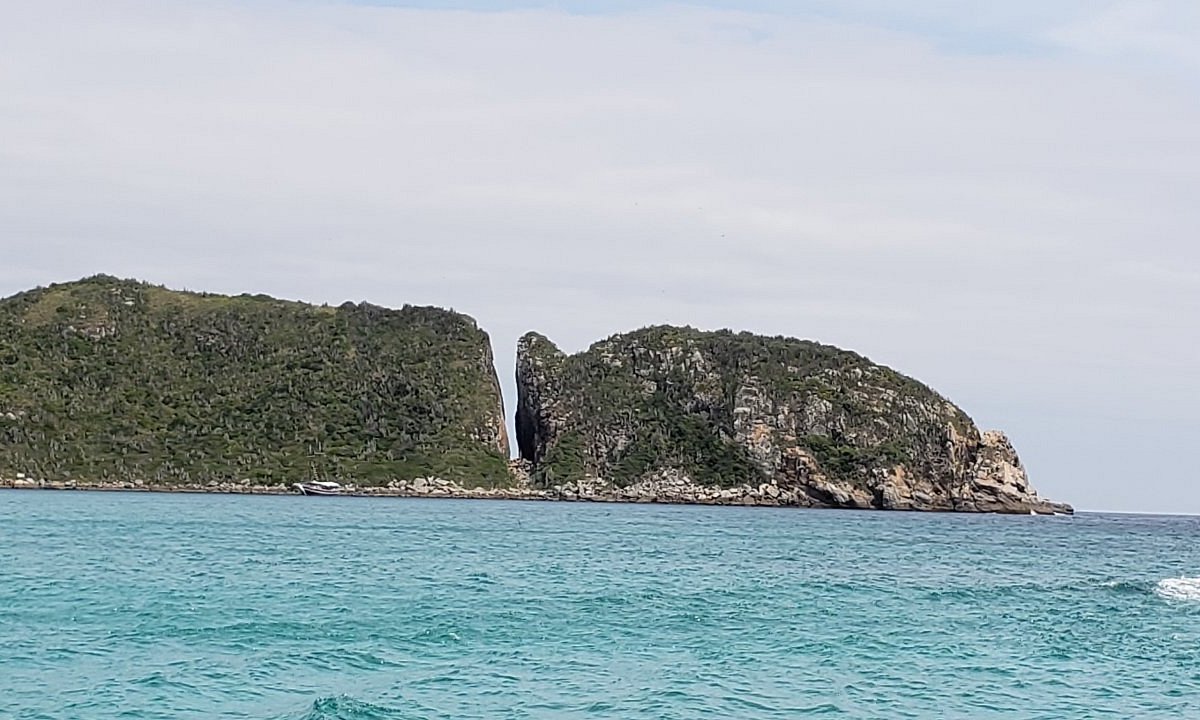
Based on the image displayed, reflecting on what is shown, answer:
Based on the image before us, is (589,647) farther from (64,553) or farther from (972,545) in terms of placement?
(972,545)

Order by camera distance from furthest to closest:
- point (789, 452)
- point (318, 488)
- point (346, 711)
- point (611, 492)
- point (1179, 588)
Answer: point (789, 452)
point (611, 492)
point (318, 488)
point (1179, 588)
point (346, 711)

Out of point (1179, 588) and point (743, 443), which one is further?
point (743, 443)

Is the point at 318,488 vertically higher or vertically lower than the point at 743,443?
lower

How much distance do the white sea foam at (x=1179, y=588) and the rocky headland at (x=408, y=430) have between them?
120044mm

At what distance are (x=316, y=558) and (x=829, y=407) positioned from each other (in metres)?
144

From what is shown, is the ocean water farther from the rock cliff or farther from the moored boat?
the rock cliff

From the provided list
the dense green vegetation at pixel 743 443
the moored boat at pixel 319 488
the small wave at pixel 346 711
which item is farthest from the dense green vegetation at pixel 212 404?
the small wave at pixel 346 711

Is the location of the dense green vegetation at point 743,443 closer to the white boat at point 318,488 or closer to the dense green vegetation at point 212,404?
the dense green vegetation at point 212,404

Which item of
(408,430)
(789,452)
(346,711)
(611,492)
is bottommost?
(346,711)

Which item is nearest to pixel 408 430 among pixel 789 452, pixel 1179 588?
pixel 789 452

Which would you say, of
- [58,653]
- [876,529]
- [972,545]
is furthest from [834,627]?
[876,529]

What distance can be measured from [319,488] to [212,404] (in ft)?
89.1

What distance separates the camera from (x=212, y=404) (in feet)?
598

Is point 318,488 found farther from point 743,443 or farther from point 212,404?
point 743,443
